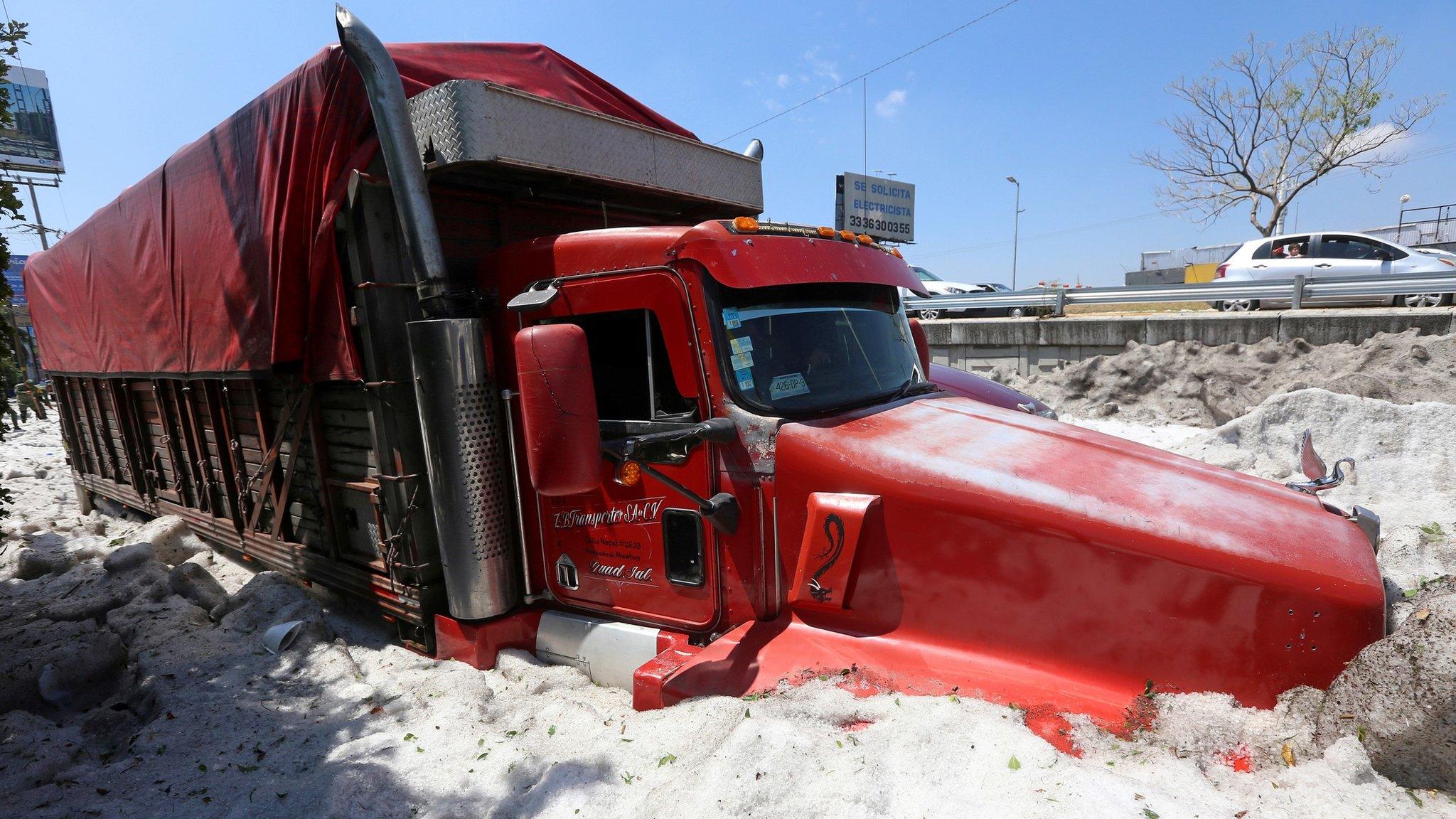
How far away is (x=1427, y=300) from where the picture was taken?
31.9ft

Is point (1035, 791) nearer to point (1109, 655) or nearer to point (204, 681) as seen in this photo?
point (1109, 655)

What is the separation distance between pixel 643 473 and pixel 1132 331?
33.4ft

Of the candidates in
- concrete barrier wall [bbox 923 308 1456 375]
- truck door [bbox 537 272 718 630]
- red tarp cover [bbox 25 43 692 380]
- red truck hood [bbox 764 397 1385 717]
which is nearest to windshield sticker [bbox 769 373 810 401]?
red truck hood [bbox 764 397 1385 717]

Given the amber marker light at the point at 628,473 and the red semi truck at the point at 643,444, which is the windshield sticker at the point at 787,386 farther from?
the amber marker light at the point at 628,473

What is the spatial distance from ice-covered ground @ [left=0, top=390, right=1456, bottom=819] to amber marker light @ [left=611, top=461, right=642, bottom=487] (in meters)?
0.89

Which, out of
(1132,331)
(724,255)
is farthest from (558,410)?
(1132,331)

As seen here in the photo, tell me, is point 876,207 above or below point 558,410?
above

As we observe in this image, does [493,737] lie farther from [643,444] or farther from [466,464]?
[643,444]

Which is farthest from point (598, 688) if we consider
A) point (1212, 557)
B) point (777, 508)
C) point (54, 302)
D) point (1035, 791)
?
point (54, 302)

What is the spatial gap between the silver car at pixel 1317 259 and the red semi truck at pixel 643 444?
11.4m

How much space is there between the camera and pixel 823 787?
1.98m

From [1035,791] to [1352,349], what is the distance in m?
10.0

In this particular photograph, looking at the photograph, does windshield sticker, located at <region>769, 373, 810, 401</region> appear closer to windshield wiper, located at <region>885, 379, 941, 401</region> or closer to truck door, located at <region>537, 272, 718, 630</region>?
truck door, located at <region>537, 272, 718, 630</region>

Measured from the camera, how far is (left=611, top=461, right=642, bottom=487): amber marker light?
9.39 feet
